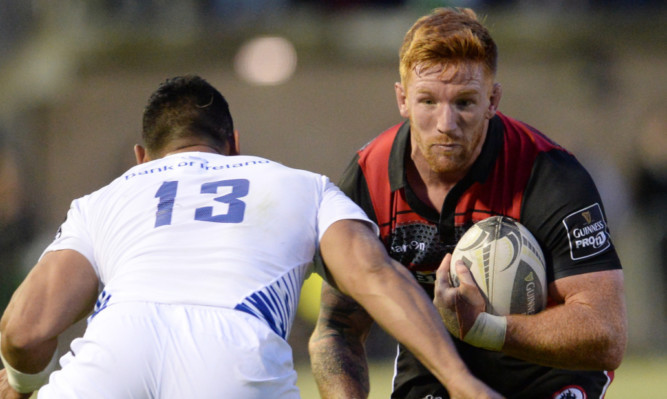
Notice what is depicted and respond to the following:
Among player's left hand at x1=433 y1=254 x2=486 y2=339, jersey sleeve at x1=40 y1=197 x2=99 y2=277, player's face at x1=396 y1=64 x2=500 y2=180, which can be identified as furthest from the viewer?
player's face at x1=396 y1=64 x2=500 y2=180

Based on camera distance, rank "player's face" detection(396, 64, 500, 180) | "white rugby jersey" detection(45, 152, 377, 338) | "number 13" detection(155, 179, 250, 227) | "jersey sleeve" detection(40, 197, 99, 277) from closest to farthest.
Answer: "white rugby jersey" detection(45, 152, 377, 338) < "number 13" detection(155, 179, 250, 227) < "jersey sleeve" detection(40, 197, 99, 277) < "player's face" detection(396, 64, 500, 180)

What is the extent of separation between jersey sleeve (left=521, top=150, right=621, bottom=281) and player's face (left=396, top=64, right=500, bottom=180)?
379 millimetres

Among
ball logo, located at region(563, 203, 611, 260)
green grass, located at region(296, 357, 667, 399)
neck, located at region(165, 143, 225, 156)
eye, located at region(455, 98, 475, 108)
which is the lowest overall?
green grass, located at region(296, 357, 667, 399)

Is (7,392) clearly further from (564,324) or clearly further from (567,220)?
(567,220)

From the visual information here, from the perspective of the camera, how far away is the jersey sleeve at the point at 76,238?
4.23 meters

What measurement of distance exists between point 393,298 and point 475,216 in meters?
1.27

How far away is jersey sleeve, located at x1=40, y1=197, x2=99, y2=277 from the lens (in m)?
4.23

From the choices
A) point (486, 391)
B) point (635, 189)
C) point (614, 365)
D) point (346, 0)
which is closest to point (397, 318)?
point (486, 391)

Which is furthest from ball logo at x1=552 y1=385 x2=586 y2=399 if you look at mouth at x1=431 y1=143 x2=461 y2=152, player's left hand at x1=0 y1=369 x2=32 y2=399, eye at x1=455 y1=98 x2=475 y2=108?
player's left hand at x1=0 y1=369 x2=32 y2=399

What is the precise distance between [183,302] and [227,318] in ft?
0.61

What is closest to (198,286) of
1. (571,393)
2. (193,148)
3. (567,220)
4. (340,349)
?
(193,148)

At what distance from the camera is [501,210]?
4965mm

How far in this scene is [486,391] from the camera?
11.6 ft

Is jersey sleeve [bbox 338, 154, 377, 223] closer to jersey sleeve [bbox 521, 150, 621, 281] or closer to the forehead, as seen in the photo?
the forehead
